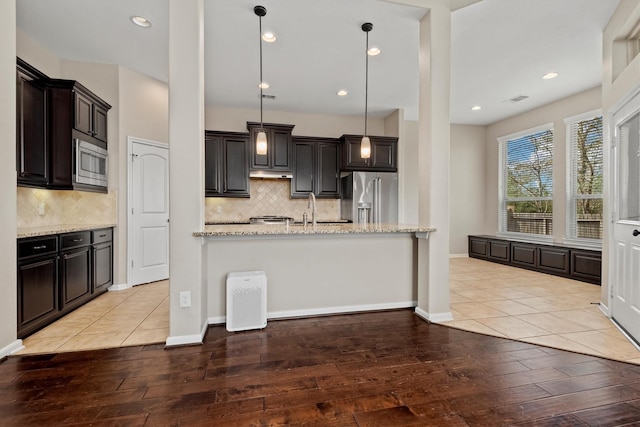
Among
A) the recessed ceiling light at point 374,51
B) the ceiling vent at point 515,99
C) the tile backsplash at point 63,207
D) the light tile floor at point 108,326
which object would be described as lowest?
the light tile floor at point 108,326

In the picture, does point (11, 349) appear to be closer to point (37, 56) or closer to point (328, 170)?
point (37, 56)

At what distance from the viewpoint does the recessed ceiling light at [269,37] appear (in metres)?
3.48

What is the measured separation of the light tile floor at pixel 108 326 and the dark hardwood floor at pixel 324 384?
0.56 ft

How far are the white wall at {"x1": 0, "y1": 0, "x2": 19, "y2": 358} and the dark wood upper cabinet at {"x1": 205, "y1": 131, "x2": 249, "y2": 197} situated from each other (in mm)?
2974

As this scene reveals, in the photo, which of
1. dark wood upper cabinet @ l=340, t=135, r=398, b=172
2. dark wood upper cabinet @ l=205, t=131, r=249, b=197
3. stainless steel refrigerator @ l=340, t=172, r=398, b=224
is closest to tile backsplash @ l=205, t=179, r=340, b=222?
dark wood upper cabinet @ l=205, t=131, r=249, b=197

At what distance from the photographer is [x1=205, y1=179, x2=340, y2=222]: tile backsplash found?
227 inches

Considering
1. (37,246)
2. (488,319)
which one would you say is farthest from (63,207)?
(488,319)

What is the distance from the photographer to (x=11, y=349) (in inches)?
92.3

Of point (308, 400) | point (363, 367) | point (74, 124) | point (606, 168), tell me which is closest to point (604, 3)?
point (606, 168)

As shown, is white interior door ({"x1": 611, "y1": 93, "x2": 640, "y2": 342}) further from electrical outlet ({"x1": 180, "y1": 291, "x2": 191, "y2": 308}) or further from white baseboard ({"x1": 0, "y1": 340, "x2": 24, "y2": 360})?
white baseboard ({"x1": 0, "y1": 340, "x2": 24, "y2": 360})

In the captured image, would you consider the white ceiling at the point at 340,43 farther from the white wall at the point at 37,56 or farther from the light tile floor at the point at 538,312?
the light tile floor at the point at 538,312

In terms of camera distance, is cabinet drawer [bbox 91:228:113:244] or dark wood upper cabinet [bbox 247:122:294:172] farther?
dark wood upper cabinet [bbox 247:122:294:172]

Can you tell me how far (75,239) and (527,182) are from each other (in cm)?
735

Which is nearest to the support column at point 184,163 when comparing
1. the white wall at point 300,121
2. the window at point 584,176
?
the white wall at point 300,121
